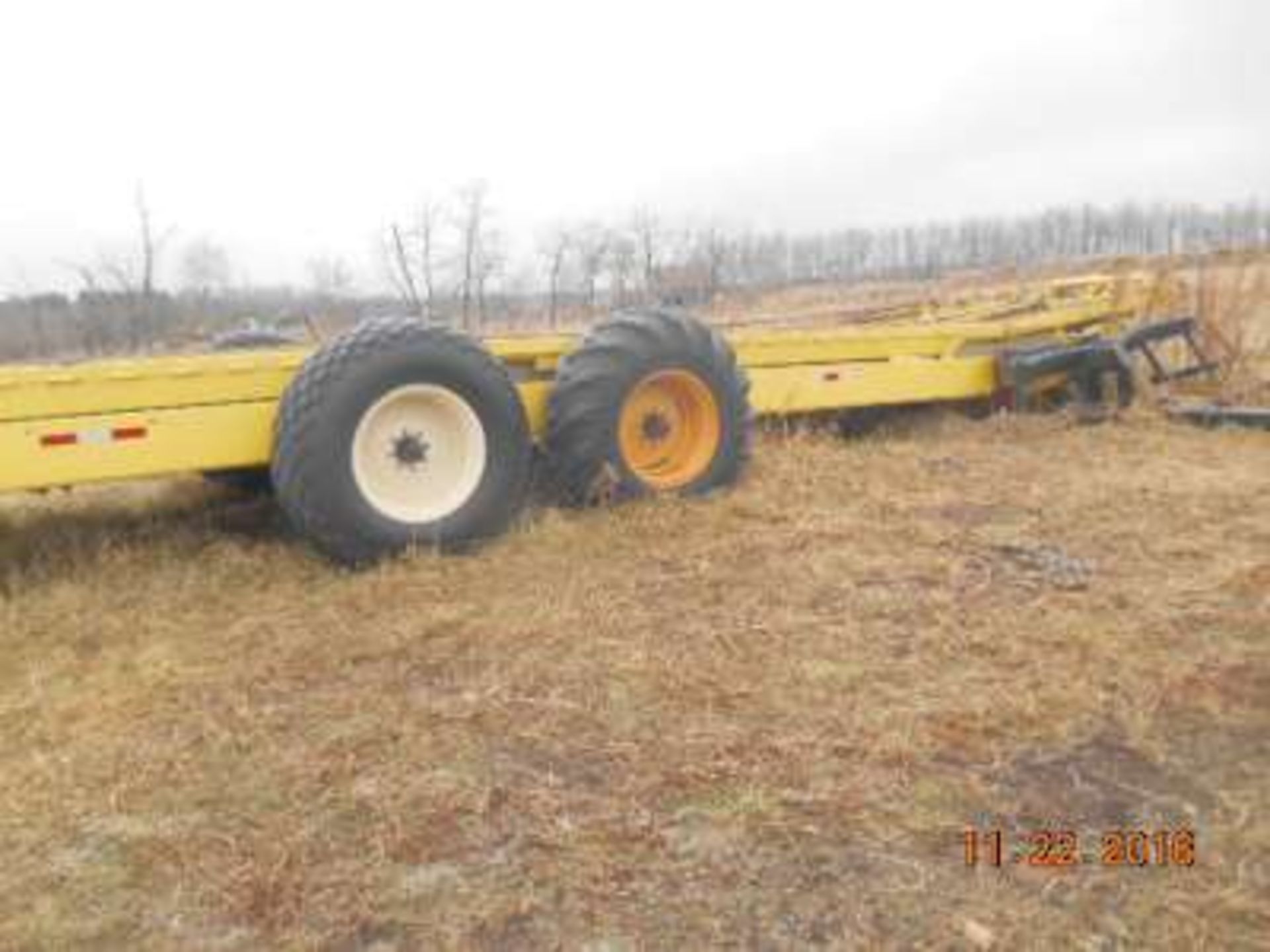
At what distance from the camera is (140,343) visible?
31.7m

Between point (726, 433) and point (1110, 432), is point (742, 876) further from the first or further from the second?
point (1110, 432)

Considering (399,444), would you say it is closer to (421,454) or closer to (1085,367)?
(421,454)

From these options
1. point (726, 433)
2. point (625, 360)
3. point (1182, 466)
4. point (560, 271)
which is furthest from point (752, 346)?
point (560, 271)

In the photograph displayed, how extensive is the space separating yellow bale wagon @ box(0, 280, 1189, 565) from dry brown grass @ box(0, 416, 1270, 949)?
9.7 inches

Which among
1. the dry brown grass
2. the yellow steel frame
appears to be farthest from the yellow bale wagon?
the dry brown grass

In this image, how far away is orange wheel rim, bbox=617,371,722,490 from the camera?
5363 mm

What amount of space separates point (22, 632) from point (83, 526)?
1338 millimetres

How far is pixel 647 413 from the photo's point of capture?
5.44m

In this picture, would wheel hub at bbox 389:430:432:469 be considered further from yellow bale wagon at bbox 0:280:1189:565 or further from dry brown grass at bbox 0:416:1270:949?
dry brown grass at bbox 0:416:1270:949

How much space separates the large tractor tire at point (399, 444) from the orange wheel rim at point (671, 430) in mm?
704
